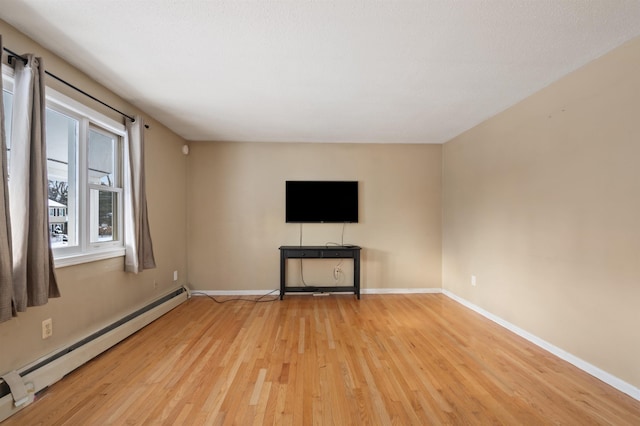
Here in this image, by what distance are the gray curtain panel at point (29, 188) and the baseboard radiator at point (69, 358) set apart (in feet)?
1.66

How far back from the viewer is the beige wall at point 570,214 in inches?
79.0

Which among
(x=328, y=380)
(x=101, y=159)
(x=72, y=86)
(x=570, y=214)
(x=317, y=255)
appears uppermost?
(x=72, y=86)

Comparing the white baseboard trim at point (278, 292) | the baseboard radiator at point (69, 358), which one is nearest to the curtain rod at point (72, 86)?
the baseboard radiator at point (69, 358)

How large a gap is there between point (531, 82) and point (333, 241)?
3.09 metres

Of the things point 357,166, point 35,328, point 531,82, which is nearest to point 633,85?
point 531,82

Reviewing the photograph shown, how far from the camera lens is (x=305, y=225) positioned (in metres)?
4.54

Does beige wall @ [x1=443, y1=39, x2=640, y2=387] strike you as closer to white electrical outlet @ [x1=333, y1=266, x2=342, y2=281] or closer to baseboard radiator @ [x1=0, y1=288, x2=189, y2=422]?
white electrical outlet @ [x1=333, y1=266, x2=342, y2=281]

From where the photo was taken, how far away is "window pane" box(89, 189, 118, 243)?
2.69 metres

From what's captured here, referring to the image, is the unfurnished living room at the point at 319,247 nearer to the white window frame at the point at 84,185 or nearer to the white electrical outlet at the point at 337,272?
the white window frame at the point at 84,185

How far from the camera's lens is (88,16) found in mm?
1744

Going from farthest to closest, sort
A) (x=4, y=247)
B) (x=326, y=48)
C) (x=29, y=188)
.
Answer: (x=326, y=48) → (x=29, y=188) → (x=4, y=247)

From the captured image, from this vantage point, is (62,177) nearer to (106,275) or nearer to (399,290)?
(106,275)

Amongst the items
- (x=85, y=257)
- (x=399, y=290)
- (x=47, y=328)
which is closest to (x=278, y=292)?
(x=399, y=290)

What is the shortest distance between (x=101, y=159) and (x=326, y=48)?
246 centimetres
